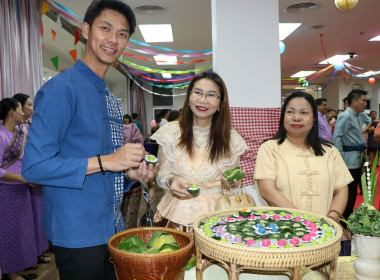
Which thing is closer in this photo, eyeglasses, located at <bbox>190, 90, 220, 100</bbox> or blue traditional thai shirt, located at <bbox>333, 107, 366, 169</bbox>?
eyeglasses, located at <bbox>190, 90, 220, 100</bbox>

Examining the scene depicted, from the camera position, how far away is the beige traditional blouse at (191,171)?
180 cm

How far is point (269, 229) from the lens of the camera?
4.11 feet

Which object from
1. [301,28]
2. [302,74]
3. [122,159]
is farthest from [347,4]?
[302,74]

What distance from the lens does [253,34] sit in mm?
2822

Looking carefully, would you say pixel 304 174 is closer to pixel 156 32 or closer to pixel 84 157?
pixel 84 157

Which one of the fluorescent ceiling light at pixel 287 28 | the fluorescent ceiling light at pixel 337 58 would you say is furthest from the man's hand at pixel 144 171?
the fluorescent ceiling light at pixel 337 58

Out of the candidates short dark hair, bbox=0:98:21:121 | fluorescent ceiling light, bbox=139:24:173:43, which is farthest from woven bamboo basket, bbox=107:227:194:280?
fluorescent ceiling light, bbox=139:24:173:43

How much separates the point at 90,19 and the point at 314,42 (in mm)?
8125

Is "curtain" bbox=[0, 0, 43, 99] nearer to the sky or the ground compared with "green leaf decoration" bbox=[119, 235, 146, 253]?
nearer to the sky

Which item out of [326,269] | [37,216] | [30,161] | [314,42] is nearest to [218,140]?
[326,269]

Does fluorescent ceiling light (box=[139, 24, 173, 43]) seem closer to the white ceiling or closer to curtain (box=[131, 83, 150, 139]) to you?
the white ceiling

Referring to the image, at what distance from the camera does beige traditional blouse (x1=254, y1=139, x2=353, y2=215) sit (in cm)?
181

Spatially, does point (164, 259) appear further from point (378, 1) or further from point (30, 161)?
point (378, 1)

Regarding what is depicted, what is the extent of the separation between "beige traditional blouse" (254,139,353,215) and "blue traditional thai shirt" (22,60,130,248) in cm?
95
